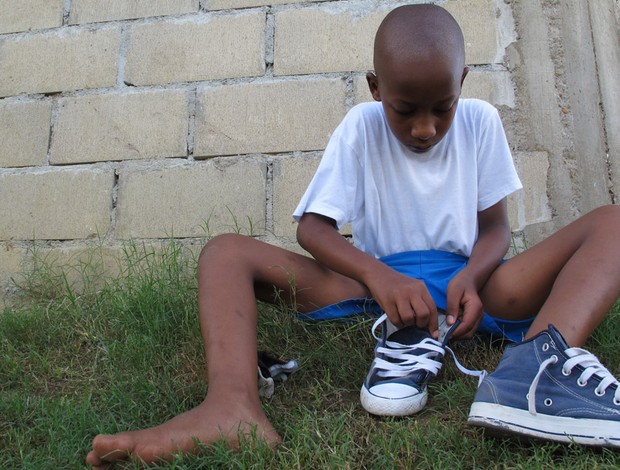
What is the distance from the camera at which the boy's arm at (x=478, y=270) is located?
1901mm

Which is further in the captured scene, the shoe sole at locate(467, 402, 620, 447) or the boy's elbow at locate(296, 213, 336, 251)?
the boy's elbow at locate(296, 213, 336, 251)

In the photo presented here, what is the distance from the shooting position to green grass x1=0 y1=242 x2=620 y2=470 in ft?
5.10

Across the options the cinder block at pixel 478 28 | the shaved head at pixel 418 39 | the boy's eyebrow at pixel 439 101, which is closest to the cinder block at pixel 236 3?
the cinder block at pixel 478 28

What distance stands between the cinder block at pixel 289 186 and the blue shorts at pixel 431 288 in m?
0.74

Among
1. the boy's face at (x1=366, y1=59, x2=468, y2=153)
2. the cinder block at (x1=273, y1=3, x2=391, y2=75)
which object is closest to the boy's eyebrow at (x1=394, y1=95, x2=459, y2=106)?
the boy's face at (x1=366, y1=59, x2=468, y2=153)

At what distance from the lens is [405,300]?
1831 millimetres

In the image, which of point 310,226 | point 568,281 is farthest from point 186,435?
point 568,281

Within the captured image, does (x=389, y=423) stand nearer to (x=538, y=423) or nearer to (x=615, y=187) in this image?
(x=538, y=423)

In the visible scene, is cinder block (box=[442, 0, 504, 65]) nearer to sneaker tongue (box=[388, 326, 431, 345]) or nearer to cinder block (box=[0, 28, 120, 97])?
sneaker tongue (box=[388, 326, 431, 345])

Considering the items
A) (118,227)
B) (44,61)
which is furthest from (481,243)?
(44,61)

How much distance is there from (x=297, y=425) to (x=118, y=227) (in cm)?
158

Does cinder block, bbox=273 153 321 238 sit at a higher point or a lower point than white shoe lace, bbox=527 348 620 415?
higher

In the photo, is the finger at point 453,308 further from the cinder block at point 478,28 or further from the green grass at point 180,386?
the cinder block at point 478,28

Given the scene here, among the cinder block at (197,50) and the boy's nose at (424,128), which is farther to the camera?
the cinder block at (197,50)
